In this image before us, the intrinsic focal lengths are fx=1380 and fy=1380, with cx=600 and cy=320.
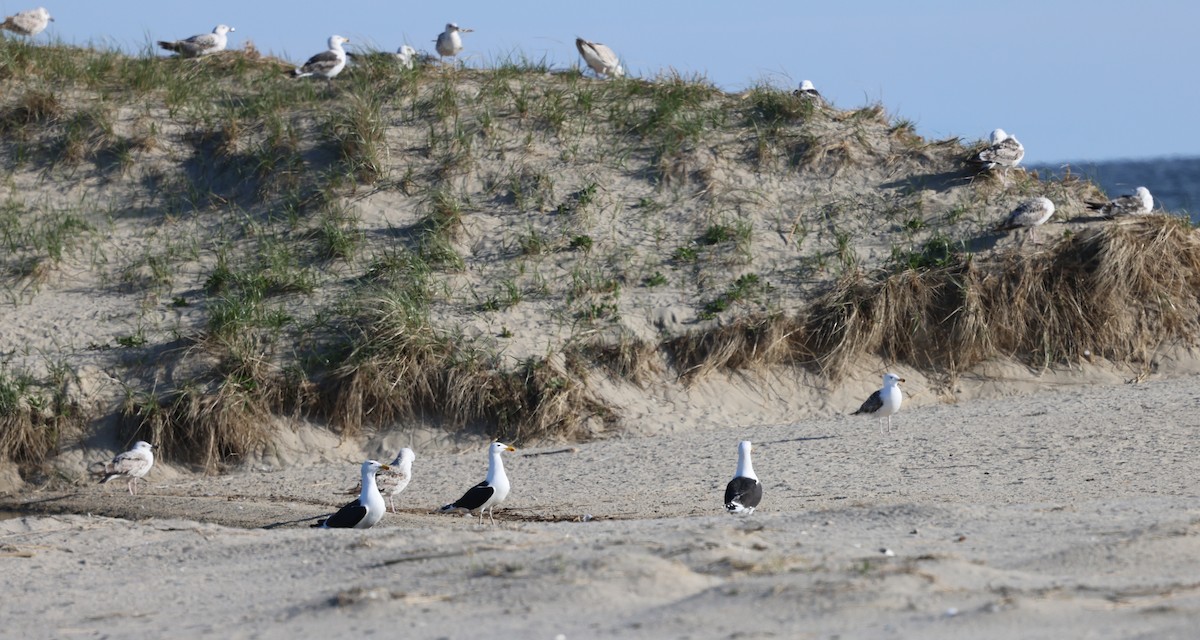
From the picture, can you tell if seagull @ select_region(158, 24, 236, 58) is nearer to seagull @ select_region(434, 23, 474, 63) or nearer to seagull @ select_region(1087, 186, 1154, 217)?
seagull @ select_region(434, 23, 474, 63)

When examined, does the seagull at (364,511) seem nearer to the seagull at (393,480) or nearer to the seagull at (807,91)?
the seagull at (393,480)

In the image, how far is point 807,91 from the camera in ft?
52.5

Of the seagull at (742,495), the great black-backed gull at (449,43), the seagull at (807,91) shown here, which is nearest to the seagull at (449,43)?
the great black-backed gull at (449,43)

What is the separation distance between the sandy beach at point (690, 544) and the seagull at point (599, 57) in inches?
247

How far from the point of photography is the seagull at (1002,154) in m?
14.6

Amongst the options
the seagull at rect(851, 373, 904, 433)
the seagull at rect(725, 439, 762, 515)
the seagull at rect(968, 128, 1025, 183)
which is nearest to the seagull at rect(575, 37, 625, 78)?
the seagull at rect(968, 128, 1025, 183)

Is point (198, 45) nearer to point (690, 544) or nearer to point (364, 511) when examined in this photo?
point (364, 511)

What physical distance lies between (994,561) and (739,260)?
7652 mm

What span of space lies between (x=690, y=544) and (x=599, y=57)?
10945mm

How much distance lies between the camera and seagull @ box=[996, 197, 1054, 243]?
44.2 ft

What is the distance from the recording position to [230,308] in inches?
509

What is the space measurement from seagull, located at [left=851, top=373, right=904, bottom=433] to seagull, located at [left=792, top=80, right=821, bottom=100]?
492 centimetres

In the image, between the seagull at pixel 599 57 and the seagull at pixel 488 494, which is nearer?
the seagull at pixel 488 494

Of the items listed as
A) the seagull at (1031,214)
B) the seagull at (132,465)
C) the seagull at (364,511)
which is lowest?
the seagull at (364,511)
